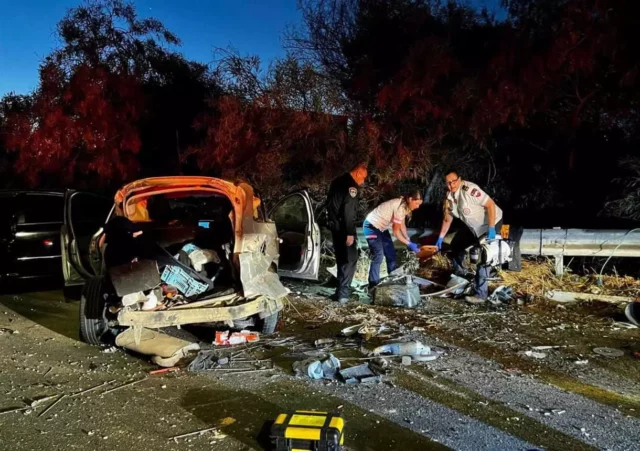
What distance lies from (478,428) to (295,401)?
1.32 meters

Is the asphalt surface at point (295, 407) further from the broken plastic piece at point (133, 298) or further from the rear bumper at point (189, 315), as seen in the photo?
the broken plastic piece at point (133, 298)

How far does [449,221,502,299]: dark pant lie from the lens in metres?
6.89

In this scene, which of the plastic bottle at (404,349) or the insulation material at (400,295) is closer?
the plastic bottle at (404,349)

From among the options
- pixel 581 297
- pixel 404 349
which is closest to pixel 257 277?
pixel 404 349

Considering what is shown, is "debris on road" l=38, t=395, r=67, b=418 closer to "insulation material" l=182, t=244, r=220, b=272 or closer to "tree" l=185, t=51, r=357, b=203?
"insulation material" l=182, t=244, r=220, b=272

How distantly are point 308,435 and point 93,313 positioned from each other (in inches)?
121

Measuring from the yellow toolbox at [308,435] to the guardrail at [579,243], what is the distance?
5.15 metres

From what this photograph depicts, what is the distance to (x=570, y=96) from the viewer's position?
10.0 metres

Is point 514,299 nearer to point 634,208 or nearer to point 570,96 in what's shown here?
point 634,208

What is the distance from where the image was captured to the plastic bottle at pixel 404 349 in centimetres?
497

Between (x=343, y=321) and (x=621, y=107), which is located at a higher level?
(x=621, y=107)

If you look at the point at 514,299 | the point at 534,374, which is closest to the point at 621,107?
the point at 514,299

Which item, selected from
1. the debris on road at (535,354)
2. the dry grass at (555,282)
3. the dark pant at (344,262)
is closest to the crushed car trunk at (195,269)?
the dark pant at (344,262)

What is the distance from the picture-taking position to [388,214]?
741 centimetres
